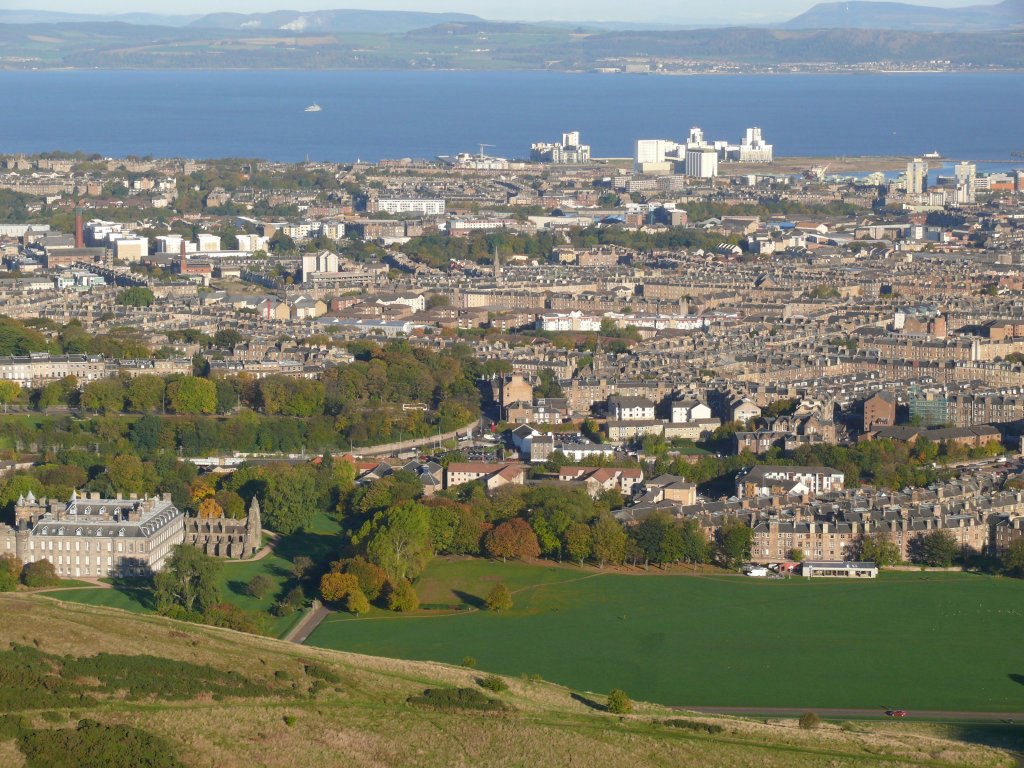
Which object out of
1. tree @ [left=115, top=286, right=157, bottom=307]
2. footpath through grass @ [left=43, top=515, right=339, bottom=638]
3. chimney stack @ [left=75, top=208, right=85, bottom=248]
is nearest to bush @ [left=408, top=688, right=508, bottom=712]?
footpath through grass @ [left=43, top=515, right=339, bottom=638]

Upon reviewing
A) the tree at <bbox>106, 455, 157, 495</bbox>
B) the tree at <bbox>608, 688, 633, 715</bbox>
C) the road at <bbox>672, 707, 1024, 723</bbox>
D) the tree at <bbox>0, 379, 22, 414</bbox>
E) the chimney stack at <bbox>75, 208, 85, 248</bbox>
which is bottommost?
the chimney stack at <bbox>75, 208, 85, 248</bbox>

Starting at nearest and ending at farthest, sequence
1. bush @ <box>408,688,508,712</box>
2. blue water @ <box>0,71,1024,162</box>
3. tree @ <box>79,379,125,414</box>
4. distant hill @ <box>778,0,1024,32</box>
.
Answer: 1. bush @ <box>408,688,508,712</box>
2. tree @ <box>79,379,125,414</box>
3. blue water @ <box>0,71,1024,162</box>
4. distant hill @ <box>778,0,1024,32</box>

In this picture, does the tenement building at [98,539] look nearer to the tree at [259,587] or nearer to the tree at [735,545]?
the tree at [259,587]

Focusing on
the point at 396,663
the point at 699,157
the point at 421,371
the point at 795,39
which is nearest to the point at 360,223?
the point at 699,157

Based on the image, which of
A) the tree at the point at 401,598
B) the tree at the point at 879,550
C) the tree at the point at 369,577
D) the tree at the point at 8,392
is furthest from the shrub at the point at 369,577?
the tree at the point at 8,392

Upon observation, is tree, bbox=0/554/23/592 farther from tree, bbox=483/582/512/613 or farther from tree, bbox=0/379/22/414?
tree, bbox=0/379/22/414

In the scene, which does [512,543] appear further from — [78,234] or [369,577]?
[78,234]

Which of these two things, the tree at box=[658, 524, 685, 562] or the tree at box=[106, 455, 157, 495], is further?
the tree at box=[106, 455, 157, 495]
